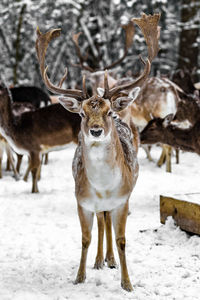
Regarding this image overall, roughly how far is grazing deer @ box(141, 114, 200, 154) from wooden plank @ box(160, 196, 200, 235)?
4.47 ft

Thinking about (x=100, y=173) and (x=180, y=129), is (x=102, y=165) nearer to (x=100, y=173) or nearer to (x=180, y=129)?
(x=100, y=173)

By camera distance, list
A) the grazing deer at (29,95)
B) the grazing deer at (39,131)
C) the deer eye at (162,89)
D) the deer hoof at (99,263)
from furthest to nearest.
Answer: the grazing deer at (29,95) < the deer eye at (162,89) < the grazing deer at (39,131) < the deer hoof at (99,263)

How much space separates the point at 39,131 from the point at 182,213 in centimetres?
374

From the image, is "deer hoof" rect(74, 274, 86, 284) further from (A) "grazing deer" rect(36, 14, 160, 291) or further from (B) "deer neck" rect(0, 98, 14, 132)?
(B) "deer neck" rect(0, 98, 14, 132)

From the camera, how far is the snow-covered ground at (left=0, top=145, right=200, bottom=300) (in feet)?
13.0

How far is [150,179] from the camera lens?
28.2ft

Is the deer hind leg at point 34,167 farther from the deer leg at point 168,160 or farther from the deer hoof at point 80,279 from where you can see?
the deer hoof at point 80,279

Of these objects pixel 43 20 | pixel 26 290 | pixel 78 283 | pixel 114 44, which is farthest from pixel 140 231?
pixel 43 20

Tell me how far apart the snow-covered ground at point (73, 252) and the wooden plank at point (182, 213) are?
0.08 m

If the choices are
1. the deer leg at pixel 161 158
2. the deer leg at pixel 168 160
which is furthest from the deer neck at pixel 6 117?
the deer leg at pixel 161 158

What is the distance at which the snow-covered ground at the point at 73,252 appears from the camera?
13.0ft

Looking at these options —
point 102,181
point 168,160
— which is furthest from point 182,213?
point 168,160

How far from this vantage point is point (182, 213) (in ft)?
17.2

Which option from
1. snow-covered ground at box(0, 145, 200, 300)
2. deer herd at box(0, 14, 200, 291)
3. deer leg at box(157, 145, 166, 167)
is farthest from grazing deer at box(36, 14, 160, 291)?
deer leg at box(157, 145, 166, 167)
